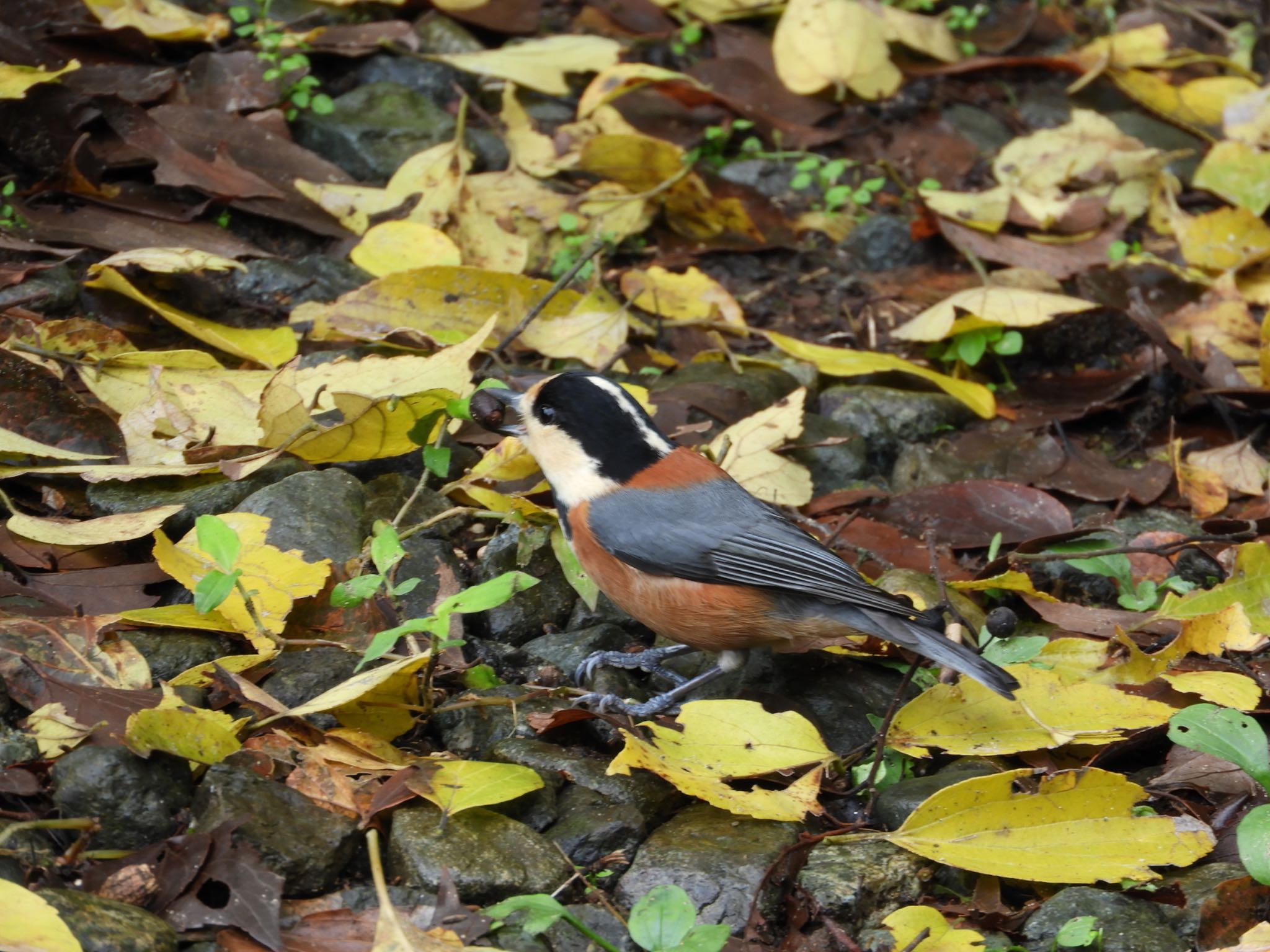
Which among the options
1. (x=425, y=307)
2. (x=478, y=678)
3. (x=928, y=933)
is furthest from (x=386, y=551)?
(x=425, y=307)

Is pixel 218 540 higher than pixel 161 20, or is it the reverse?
pixel 161 20

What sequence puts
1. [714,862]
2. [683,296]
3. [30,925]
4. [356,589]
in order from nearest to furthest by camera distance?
1. [30,925]
2. [714,862]
3. [356,589]
4. [683,296]

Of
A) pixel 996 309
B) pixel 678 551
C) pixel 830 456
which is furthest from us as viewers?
pixel 996 309

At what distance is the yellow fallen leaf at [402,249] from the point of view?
5250 mm

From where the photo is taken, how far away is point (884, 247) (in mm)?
6336

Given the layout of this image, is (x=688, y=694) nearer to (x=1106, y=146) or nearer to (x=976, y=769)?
(x=976, y=769)

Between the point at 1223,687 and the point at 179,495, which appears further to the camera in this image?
the point at 179,495

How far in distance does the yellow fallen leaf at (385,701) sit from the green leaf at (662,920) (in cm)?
89

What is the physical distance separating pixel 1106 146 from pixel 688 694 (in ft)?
13.3

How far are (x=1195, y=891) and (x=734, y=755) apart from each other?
45.1 inches

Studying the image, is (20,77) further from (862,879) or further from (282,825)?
(862,879)

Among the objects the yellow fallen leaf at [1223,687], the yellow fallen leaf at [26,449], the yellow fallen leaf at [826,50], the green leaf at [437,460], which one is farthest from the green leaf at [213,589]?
the yellow fallen leaf at [826,50]

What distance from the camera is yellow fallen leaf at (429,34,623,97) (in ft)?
20.6

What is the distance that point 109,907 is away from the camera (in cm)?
283
